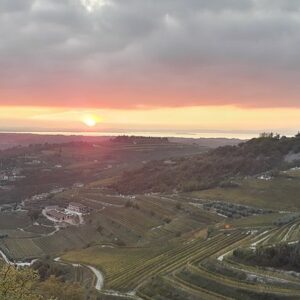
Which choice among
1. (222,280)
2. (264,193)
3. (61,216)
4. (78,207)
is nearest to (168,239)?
(264,193)

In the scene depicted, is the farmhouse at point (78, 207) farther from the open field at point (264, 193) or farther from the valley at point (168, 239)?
the open field at point (264, 193)

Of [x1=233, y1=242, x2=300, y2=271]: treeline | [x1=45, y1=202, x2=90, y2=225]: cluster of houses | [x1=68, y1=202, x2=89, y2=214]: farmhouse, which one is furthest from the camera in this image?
[x1=68, y1=202, x2=89, y2=214]: farmhouse

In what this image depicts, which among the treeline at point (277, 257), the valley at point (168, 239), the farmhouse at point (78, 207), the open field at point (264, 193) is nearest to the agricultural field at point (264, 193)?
the open field at point (264, 193)

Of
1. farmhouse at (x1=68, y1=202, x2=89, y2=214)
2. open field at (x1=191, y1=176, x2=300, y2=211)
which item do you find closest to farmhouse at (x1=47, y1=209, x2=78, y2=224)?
farmhouse at (x1=68, y1=202, x2=89, y2=214)

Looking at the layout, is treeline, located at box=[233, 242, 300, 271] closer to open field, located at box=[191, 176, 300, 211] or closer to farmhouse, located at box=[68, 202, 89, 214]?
open field, located at box=[191, 176, 300, 211]

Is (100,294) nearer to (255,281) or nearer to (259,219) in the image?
(255,281)

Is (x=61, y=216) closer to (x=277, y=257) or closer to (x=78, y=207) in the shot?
(x=78, y=207)

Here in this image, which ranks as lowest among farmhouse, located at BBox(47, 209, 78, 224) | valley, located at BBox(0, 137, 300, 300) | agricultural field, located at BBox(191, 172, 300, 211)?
farmhouse, located at BBox(47, 209, 78, 224)

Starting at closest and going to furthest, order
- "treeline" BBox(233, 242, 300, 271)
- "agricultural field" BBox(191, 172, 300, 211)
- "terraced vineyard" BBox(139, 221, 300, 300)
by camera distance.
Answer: "terraced vineyard" BBox(139, 221, 300, 300) → "treeline" BBox(233, 242, 300, 271) → "agricultural field" BBox(191, 172, 300, 211)
